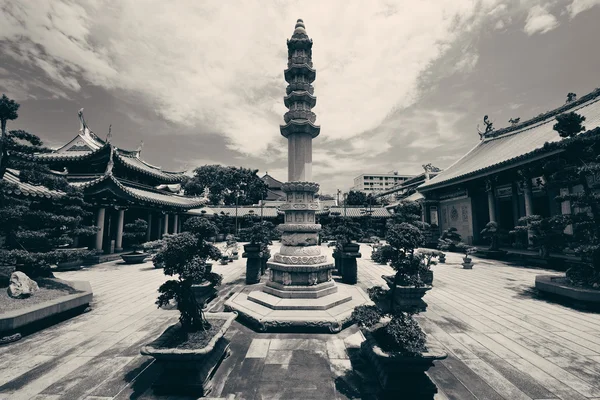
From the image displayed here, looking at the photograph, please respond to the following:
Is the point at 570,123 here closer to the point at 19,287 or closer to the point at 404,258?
the point at 404,258

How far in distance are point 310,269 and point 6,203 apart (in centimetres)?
745

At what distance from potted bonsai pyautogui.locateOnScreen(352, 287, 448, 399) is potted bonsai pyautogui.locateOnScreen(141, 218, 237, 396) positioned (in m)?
2.18

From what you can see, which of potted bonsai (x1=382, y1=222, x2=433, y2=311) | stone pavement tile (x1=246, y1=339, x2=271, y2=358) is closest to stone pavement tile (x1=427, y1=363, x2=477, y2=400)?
potted bonsai (x1=382, y1=222, x2=433, y2=311)

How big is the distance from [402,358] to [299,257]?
387 centimetres

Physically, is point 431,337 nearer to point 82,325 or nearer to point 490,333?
point 490,333

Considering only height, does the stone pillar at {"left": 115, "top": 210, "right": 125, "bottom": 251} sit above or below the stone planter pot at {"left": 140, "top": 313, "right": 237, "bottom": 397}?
above

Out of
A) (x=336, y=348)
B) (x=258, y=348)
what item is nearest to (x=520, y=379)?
(x=336, y=348)

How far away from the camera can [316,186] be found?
7.29 metres

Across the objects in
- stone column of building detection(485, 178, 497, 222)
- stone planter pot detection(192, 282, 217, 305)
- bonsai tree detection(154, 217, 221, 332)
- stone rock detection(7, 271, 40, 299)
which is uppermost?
stone column of building detection(485, 178, 497, 222)

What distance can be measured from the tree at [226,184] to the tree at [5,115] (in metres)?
41.0

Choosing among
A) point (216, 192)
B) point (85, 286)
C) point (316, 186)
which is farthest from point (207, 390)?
point (216, 192)

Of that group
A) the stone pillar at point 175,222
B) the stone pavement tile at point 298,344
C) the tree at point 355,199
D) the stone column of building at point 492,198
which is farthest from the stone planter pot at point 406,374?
the tree at point 355,199

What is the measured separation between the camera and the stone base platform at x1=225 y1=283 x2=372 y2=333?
509 cm

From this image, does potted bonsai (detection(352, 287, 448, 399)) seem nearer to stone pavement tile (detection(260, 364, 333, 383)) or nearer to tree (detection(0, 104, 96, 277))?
stone pavement tile (detection(260, 364, 333, 383))
